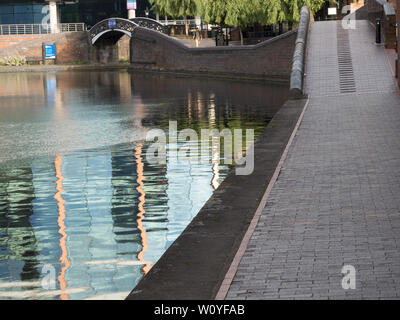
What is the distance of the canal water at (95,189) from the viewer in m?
9.41

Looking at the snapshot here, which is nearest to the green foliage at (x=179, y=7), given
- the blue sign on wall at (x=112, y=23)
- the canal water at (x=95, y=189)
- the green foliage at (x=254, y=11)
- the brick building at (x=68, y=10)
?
the green foliage at (x=254, y=11)

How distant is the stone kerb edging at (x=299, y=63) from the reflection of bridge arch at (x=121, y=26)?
28.0 m

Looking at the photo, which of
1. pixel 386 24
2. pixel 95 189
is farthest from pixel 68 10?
pixel 95 189

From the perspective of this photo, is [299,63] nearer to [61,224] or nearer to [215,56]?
[61,224]

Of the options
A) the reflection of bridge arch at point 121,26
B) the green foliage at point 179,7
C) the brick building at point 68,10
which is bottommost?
the reflection of bridge arch at point 121,26

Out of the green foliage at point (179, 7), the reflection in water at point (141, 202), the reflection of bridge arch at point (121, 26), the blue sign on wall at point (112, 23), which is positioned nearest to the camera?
the reflection in water at point (141, 202)

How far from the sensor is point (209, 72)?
4778 centimetres

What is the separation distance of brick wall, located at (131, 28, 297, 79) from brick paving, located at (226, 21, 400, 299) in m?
21.5

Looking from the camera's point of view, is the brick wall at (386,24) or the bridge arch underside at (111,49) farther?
the bridge arch underside at (111,49)

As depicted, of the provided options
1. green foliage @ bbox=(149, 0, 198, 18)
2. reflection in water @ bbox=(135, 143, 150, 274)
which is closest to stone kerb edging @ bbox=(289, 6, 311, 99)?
reflection in water @ bbox=(135, 143, 150, 274)

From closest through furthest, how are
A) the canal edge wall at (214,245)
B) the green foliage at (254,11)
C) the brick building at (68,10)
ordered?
the canal edge wall at (214,245)
the green foliage at (254,11)
the brick building at (68,10)

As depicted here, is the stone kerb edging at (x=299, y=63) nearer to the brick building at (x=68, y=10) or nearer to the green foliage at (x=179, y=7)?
the green foliage at (x=179, y=7)

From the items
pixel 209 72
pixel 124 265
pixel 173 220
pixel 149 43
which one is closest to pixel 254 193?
pixel 173 220
